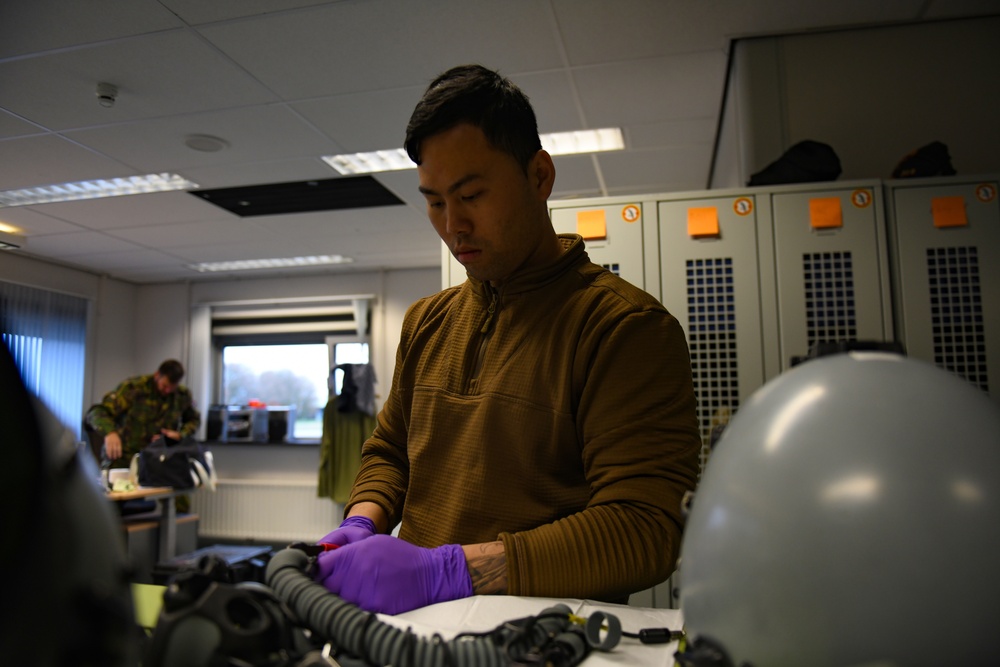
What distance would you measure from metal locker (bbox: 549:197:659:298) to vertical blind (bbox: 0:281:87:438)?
4.97 m

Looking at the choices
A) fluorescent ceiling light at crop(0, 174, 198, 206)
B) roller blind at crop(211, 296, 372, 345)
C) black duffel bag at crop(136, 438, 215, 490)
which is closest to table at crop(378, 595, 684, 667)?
fluorescent ceiling light at crop(0, 174, 198, 206)

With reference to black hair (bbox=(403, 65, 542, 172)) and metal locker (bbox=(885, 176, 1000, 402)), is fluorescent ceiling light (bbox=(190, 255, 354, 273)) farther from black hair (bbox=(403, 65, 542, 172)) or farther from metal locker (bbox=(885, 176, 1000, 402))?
black hair (bbox=(403, 65, 542, 172))

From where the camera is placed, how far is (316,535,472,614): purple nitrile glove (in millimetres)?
636

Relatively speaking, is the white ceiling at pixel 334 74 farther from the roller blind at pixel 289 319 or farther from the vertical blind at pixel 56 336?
the roller blind at pixel 289 319

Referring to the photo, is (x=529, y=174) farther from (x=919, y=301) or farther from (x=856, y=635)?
(x=919, y=301)

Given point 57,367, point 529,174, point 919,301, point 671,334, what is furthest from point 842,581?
point 57,367

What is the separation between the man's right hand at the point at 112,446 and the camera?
181 inches

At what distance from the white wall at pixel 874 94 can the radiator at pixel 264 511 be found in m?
4.97

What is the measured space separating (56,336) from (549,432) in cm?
630

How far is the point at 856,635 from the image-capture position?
0.38 m

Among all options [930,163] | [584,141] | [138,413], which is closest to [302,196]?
[584,141]

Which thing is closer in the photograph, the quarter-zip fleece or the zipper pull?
the quarter-zip fleece

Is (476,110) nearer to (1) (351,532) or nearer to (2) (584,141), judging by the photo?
(1) (351,532)

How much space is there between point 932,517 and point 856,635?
0.08m
